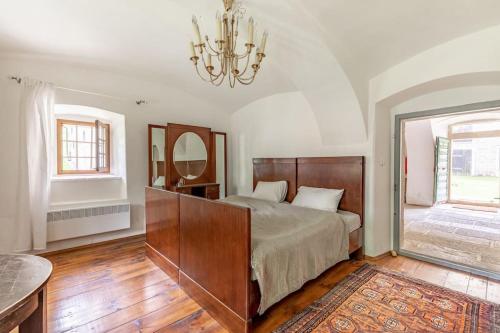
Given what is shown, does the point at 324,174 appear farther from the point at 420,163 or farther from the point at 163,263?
the point at 420,163

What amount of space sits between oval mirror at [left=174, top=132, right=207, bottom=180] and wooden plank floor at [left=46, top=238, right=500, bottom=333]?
1492 mm

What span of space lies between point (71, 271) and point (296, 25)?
3394 mm

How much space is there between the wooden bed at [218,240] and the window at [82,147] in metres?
1.46

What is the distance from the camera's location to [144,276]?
2.45 metres

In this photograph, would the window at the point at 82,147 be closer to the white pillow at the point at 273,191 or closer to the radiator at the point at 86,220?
the radiator at the point at 86,220

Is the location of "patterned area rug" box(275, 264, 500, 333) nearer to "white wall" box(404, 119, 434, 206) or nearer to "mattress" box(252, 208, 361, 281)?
"mattress" box(252, 208, 361, 281)

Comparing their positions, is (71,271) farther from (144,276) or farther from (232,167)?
(232,167)

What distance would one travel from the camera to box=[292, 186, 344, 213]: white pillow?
2.84 m

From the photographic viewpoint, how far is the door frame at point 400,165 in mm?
2377

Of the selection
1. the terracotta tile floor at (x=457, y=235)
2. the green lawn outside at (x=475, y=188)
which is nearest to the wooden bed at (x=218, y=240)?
the terracotta tile floor at (x=457, y=235)

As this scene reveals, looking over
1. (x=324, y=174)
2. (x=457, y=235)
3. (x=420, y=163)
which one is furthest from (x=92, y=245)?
(x=420, y=163)

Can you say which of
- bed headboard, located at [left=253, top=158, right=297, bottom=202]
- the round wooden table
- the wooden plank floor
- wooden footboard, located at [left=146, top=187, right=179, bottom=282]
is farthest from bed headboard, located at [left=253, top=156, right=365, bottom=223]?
the round wooden table

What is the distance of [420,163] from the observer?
630 cm

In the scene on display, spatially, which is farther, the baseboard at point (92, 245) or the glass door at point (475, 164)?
the glass door at point (475, 164)
